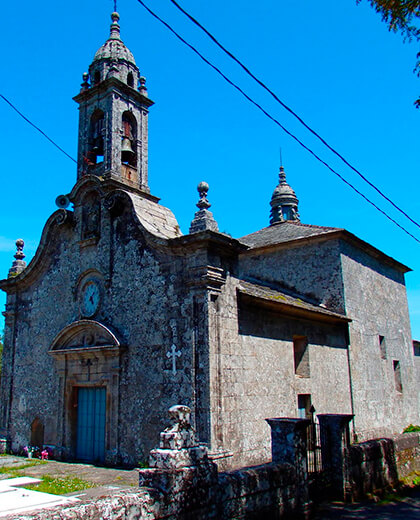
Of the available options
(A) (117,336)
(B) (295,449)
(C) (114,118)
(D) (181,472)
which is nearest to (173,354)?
(A) (117,336)

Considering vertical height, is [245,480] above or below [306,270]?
below

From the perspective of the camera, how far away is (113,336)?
1163 centimetres

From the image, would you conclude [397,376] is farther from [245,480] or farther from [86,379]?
[245,480]

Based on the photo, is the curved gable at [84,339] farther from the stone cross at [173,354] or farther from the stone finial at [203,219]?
the stone finial at [203,219]

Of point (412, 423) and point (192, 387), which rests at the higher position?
point (192, 387)

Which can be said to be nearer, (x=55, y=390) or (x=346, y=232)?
(x=55, y=390)

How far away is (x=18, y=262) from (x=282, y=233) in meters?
10.1

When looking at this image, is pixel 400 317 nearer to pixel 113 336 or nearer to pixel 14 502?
pixel 113 336

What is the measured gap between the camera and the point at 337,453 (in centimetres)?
881

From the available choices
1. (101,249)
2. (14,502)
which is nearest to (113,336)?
(101,249)

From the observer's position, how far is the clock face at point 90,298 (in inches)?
499

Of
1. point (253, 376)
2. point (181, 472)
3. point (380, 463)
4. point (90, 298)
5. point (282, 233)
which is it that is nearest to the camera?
point (181, 472)

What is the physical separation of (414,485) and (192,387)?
5297 millimetres

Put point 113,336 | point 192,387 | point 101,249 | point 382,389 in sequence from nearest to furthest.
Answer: point 192,387 → point 113,336 → point 101,249 → point 382,389
